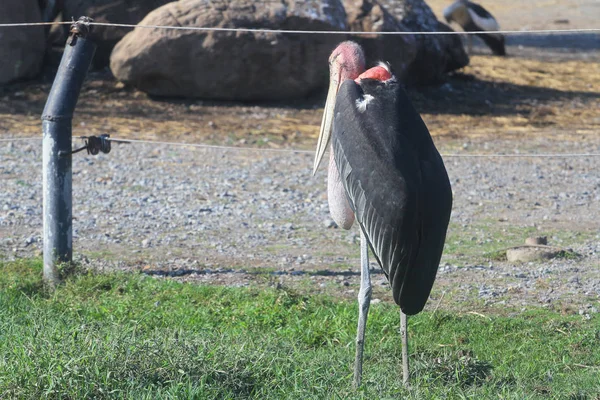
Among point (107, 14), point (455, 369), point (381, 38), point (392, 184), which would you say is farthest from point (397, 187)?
point (107, 14)

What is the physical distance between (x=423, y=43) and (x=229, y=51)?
227 centimetres

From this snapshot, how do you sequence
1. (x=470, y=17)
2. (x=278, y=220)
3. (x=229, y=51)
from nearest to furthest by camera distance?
(x=278, y=220) < (x=229, y=51) < (x=470, y=17)

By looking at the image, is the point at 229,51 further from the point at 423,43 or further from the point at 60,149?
the point at 60,149

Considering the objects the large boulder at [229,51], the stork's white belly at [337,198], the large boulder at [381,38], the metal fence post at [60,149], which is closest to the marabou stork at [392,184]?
the stork's white belly at [337,198]

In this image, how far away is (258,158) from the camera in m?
7.09

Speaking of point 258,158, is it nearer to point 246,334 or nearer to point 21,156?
point 21,156

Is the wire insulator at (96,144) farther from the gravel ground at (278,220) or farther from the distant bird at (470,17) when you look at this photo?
the distant bird at (470,17)

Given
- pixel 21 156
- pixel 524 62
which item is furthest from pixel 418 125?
pixel 524 62

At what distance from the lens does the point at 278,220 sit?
5352 millimetres

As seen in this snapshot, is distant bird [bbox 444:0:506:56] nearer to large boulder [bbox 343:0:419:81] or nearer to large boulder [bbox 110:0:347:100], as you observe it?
large boulder [bbox 343:0:419:81]

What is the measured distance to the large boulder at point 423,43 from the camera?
9406mm

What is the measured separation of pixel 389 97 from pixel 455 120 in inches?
233

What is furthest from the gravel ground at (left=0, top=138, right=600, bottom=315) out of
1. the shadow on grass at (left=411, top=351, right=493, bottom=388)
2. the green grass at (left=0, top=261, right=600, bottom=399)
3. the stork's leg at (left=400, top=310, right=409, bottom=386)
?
the stork's leg at (left=400, top=310, right=409, bottom=386)

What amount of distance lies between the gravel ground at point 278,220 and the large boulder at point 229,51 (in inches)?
57.2
